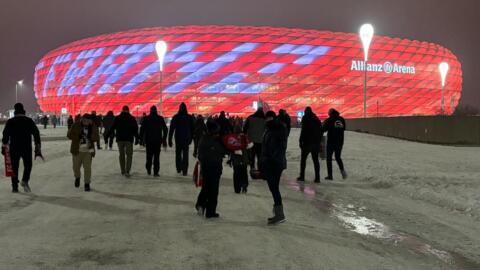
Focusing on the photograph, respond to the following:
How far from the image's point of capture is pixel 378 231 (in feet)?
18.3

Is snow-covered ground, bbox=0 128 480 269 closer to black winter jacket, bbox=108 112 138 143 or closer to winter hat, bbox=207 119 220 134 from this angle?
black winter jacket, bbox=108 112 138 143

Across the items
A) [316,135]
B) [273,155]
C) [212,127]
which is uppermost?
[212,127]

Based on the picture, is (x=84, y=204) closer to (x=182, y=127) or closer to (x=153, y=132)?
(x=153, y=132)

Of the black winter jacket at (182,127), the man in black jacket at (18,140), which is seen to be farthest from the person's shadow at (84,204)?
the black winter jacket at (182,127)

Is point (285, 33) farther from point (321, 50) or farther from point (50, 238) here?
point (50, 238)

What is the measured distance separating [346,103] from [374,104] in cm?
572

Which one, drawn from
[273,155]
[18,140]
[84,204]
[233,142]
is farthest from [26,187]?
[273,155]

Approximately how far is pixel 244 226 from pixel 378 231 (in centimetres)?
158

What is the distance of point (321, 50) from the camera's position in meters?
81.2

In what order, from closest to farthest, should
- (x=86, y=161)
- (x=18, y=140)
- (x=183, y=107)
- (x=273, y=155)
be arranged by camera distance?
(x=273, y=155) → (x=18, y=140) → (x=86, y=161) → (x=183, y=107)

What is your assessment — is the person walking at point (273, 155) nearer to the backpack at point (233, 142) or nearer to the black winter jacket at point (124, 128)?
the backpack at point (233, 142)

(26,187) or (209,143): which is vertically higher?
(209,143)

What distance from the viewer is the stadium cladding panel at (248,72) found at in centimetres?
7831

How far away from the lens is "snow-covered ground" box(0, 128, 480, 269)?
4.25 meters
